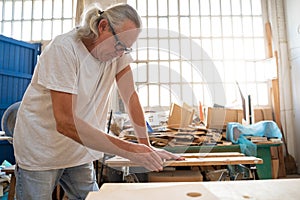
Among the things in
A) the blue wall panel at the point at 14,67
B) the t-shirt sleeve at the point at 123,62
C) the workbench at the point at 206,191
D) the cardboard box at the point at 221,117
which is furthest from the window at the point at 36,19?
the workbench at the point at 206,191

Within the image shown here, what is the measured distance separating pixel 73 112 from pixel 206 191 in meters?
0.47

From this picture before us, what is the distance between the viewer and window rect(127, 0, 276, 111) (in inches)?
155

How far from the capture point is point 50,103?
0.88 meters

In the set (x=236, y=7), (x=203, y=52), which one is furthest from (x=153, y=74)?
(x=236, y=7)

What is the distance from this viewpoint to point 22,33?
4191 mm

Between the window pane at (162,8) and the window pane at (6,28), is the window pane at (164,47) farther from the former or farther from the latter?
the window pane at (6,28)

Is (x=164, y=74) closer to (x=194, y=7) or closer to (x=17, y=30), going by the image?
(x=194, y=7)

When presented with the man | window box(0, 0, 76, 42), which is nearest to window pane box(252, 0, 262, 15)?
window box(0, 0, 76, 42)

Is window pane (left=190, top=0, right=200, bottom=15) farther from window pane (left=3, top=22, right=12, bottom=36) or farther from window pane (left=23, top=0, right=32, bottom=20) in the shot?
window pane (left=3, top=22, right=12, bottom=36)

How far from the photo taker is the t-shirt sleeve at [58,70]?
0.79 metres

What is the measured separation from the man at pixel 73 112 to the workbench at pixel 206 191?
0.11 m

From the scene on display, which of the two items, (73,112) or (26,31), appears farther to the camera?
(26,31)

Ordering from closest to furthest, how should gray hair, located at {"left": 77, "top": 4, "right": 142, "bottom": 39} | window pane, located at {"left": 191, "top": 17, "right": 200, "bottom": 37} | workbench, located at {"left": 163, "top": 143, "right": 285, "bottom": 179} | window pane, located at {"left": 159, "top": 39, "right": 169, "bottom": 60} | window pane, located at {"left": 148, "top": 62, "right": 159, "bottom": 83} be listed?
gray hair, located at {"left": 77, "top": 4, "right": 142, "bottom": 39}
workbench, located at {"left": 163, "top": 143, "right": 285, "bottom": 179}
window pane, located at {"left": 148, "top": 62, "right": 159, "bottom": 83}
window pane, located at {"left": 159, "top": 39, "right": 169, "bottom": 60}
window pane, located at {"left": 191, "top": 17, "right": 200, "bottom": 37}

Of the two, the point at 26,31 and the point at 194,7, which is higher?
the point at 194,7
